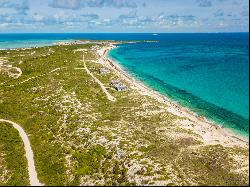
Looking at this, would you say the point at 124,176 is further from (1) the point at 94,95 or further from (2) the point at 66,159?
(1) the point at 94,95

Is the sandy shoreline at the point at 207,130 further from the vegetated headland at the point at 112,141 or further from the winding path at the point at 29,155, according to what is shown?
→ the winding path at the point at 29,155

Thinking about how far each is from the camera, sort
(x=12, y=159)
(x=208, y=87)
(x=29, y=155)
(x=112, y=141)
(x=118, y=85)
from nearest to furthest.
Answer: (x=12, y=159) < (x=29, y=155) < (x=112, y=141) < (x=118, y=85) < (x=208, y=87)

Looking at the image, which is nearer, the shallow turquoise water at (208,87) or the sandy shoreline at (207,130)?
the sandy shoreline at (207,130)

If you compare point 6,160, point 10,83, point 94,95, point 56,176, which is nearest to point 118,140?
point 56,176

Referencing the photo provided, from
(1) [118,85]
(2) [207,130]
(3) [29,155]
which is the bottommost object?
(3) [29,155]

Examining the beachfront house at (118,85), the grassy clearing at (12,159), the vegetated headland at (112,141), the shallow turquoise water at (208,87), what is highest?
the beachfront house at (118,85)

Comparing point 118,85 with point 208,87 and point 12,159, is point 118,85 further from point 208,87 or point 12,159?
point 12,159

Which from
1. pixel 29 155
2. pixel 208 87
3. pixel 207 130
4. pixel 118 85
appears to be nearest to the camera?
pixel 29 155

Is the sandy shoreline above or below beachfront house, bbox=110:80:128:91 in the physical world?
below

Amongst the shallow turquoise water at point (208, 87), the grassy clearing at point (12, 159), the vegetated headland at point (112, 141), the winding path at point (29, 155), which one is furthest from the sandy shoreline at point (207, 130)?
the grassy clearing at point (12, 159)

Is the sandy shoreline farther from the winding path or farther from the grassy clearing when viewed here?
the grassy clearing

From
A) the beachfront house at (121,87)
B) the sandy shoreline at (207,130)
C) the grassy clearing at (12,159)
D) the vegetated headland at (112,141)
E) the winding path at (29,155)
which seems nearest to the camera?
the vegetated headland at (112,141)

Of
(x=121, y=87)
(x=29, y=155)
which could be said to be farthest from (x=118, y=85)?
(x=29, y=155)

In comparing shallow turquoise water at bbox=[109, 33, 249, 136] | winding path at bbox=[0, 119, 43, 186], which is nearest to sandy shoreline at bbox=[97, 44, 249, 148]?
shallow turquoise water at bbox=[109, 33, 249, 136]
